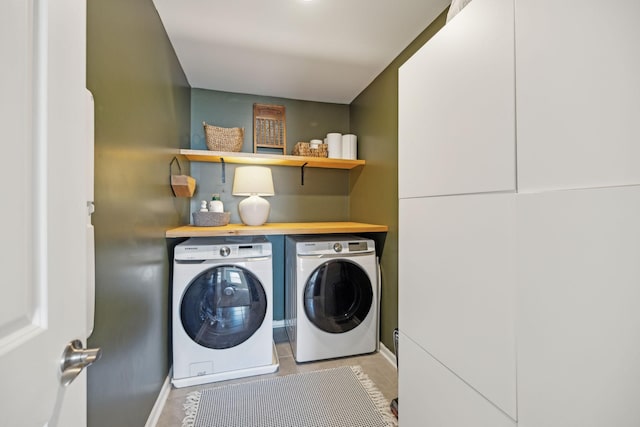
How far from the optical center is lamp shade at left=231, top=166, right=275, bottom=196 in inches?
87.5

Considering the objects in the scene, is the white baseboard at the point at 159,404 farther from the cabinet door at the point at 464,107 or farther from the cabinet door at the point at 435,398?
the cabinet door at the point at 464,107

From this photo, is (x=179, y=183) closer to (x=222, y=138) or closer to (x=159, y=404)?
(x=222, y=138)

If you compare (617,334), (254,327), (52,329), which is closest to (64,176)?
(52,329)

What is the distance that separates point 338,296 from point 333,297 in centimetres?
4

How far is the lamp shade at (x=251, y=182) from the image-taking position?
87.5 inches

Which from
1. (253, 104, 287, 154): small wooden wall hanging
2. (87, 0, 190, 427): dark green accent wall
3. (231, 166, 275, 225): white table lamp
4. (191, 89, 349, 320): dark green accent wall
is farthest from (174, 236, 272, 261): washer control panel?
(253, 104, 287, 154): small wooden wall hanging

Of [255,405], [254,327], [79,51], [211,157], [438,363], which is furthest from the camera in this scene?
[211,157]

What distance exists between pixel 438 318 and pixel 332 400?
1.10 metres

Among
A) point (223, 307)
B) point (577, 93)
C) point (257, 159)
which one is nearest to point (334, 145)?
point (257, 159)

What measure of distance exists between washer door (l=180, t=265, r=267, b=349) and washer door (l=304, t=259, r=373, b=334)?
390 mm

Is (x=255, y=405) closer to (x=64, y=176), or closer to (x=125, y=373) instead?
(x=125, y=373)

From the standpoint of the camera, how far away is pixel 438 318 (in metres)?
1.05

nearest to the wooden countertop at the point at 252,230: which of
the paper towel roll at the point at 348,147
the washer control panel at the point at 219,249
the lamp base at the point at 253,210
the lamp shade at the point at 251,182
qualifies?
the washer control panel at the point at 219,249

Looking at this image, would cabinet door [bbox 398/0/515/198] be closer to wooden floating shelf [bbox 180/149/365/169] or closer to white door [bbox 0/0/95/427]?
white door [bbox 0/0/95/427]
